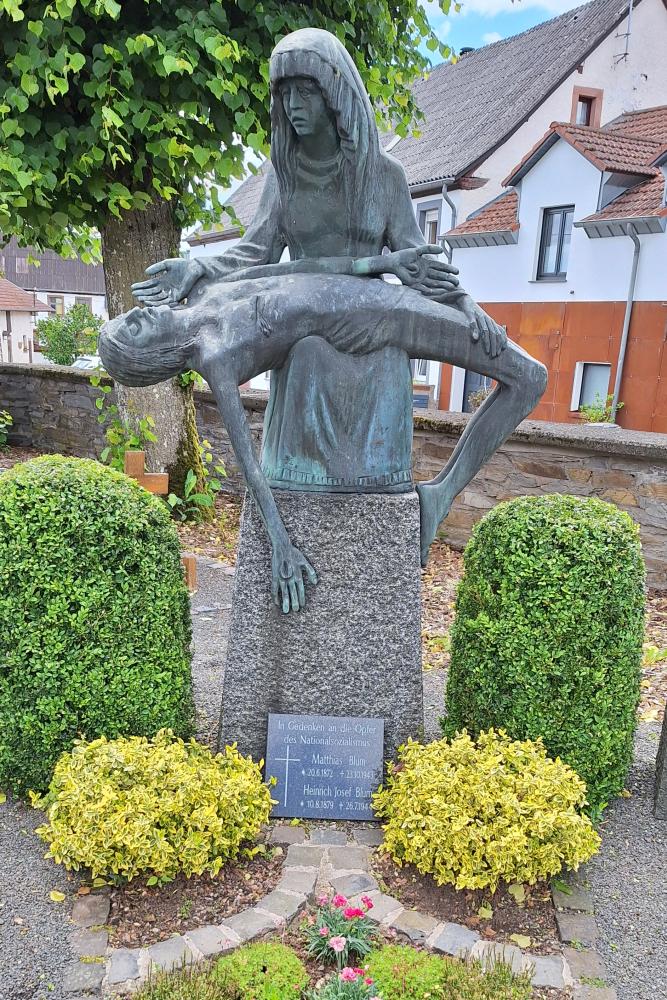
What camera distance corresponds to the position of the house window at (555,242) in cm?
1608

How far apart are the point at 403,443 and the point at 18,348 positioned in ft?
146

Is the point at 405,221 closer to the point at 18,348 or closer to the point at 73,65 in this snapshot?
the point at 73,65

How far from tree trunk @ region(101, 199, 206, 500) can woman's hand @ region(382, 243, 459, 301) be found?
14.4 ft

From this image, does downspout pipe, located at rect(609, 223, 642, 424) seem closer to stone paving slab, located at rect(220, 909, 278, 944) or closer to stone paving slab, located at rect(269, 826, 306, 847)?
stone paving slab, located at rect(269, 826, 306, 847)

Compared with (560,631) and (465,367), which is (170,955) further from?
(465,367)

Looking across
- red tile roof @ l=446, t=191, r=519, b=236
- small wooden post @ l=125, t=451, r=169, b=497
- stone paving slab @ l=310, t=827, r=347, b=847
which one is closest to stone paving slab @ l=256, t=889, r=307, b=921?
stone paving slab @ l=310, t=827, r=347, b=847

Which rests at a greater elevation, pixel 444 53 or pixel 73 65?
pixel 444 53

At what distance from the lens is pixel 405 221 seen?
3.34 meters

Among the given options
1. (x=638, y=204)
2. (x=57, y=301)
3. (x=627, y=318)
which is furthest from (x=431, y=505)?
(x=57, y=301)

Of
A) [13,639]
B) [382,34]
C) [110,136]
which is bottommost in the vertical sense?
[13,639]

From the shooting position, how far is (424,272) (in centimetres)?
325

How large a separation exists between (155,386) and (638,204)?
1059 cm

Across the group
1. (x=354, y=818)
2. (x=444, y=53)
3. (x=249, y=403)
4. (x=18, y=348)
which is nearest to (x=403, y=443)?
(x=354, y=818)

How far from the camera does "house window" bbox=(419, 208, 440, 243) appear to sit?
19.4m
